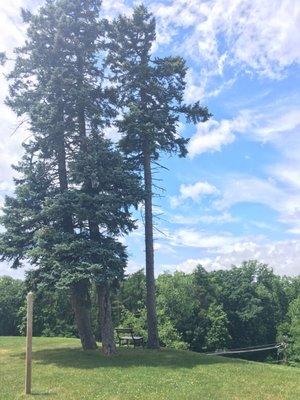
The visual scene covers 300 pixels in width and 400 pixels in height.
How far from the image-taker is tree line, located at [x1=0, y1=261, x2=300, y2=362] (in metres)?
52.6

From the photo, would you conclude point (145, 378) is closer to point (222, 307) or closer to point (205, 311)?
point (205, 311)

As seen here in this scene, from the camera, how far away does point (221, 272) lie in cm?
7394

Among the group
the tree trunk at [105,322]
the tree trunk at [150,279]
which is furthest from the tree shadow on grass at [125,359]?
the tree trunk at [150,279]

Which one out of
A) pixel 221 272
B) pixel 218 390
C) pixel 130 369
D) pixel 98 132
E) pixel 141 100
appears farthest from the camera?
pixel 221 272

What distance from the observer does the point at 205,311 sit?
201 ft

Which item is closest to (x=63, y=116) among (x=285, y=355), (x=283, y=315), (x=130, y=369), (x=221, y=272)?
(x=130, y=369)

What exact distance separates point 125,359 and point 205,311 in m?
46.1

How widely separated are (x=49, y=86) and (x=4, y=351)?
11.1 metres

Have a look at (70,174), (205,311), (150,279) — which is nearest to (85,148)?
(70,174)

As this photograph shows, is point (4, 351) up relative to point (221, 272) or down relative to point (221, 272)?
down

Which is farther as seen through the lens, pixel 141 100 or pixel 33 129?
pixel 141 100

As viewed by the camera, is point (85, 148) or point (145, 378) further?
point (85, 148)

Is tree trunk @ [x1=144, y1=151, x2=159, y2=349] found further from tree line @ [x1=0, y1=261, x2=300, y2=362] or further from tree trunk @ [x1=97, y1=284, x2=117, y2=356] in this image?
tree line @ [x1=0, y1=261, x2=300, y2=362]

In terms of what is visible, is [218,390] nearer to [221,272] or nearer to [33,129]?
[33,129]
